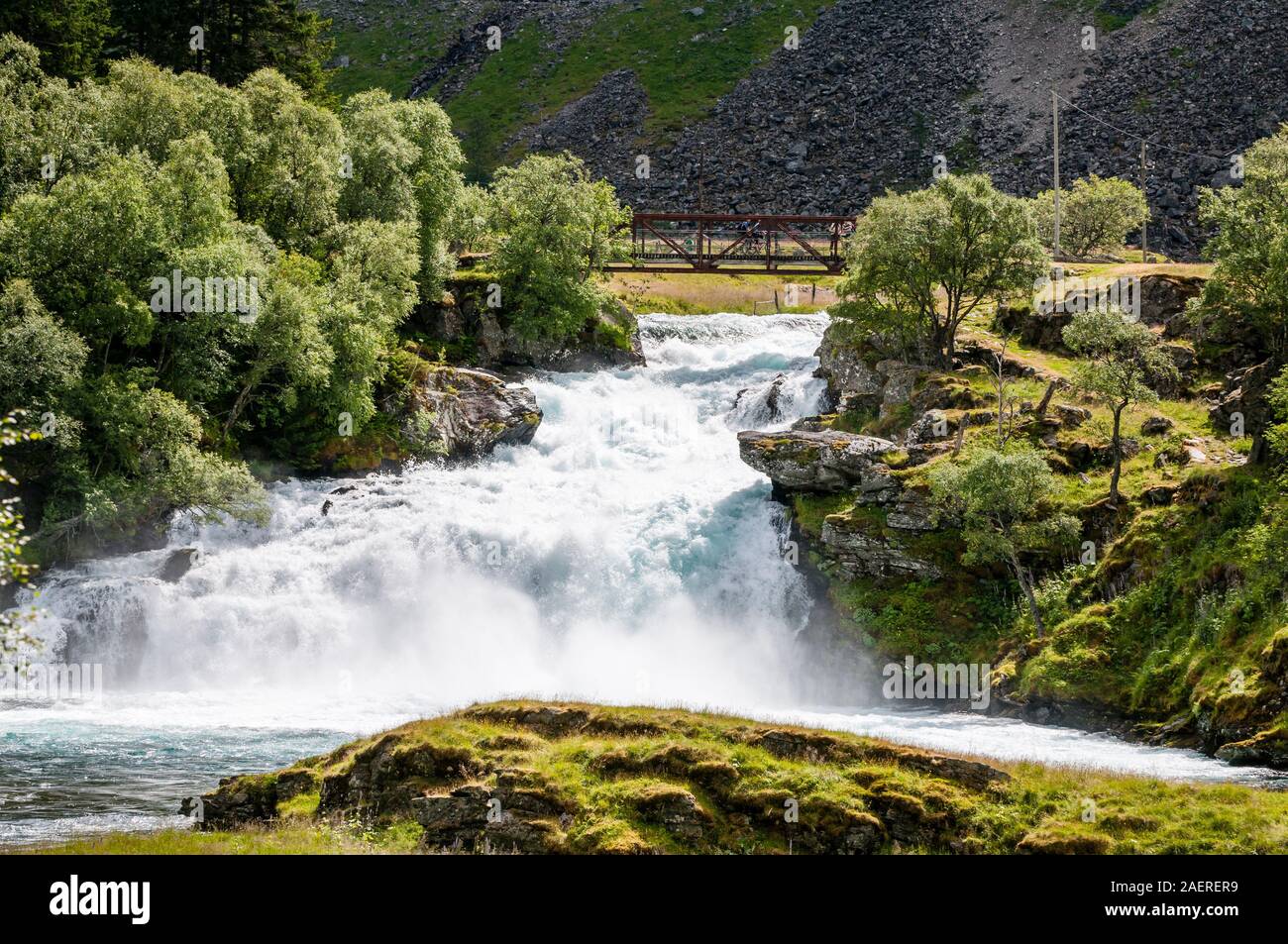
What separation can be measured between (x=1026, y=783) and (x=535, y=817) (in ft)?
27.2

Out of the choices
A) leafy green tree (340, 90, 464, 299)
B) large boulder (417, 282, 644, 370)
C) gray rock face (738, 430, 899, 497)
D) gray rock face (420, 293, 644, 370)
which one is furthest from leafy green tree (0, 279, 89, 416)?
gray rock face (738, 430, 899, 497)

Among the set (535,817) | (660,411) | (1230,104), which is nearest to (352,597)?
(660,411)

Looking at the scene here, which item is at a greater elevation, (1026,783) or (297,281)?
(297,281)

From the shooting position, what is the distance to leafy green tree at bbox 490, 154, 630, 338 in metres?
65.1

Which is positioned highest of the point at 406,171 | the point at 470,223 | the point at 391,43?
the point at 391,43

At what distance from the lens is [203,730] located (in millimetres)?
34531

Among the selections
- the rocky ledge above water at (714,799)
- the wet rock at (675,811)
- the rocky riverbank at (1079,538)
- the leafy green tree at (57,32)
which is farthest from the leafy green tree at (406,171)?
the wet rock at (675,811)

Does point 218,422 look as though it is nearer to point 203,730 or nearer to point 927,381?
point 203,730

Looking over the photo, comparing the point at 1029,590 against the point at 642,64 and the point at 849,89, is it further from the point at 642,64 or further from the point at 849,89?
the point at 642,64

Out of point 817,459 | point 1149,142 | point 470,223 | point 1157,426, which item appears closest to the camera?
point 1157,426

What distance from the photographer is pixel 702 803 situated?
20562mm

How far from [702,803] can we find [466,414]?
3875cm

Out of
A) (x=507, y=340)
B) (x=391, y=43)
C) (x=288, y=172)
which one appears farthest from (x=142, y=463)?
(x=391, y=43)
